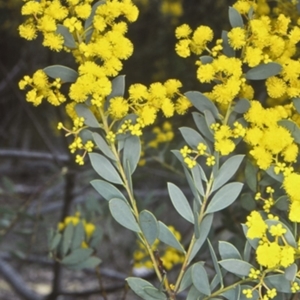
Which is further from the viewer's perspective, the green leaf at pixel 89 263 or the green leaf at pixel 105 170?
the green leaf at pixel 89 263

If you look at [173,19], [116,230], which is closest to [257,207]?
[173,19]

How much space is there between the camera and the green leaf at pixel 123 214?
490mm

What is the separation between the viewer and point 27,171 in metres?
1.71

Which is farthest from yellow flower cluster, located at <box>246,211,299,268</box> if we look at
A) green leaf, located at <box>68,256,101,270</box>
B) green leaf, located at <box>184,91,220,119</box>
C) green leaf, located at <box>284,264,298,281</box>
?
green leaf, located at <box>68,256,101,270</box>

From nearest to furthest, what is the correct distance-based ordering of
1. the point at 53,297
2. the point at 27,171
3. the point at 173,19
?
the point at 53,297 → the point at 173,19 → the point at 27,171

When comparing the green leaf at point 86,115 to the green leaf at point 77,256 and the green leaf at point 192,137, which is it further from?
the green leaf at point 77,256

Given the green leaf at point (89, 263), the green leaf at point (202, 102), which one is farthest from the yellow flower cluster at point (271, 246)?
the green leaf at point (89, 263)

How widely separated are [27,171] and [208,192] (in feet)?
4.12

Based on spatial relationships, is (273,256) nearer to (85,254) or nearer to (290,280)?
(290,280)

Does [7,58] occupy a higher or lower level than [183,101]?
higher

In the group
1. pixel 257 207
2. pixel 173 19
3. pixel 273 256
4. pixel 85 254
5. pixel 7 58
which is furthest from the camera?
pixel 7 58

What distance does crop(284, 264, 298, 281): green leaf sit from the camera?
1.45ft

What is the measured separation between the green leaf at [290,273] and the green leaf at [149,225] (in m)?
0.11

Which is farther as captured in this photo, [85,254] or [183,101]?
[85,254]
